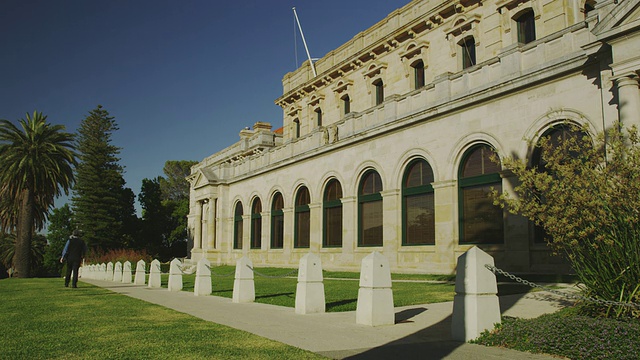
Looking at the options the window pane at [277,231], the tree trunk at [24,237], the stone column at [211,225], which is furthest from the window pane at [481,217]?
the tree trunk at [24,237]

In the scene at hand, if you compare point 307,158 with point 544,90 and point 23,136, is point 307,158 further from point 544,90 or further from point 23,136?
point 23,136

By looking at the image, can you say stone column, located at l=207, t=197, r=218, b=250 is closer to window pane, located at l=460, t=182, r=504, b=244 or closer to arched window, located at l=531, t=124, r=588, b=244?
window pane, located at l=460, t=182, r=504, b=244

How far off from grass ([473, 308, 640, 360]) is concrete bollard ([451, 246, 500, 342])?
17cm

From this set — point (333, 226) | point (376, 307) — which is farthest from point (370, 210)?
point (376, 307)

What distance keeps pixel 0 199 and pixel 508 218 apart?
55864mm

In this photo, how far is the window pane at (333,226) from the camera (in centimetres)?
3040

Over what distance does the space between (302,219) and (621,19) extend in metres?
23.1

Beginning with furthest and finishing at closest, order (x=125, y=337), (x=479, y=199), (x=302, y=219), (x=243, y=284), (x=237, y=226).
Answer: (x=237, y=226)
(x=302, y=219)
(x=479, y=199)
(x=243, y=284)
(x=125, y=337)

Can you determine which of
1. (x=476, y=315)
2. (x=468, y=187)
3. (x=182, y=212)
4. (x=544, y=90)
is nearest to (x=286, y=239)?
(x=468, y=187)

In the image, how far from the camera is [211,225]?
44969 mm

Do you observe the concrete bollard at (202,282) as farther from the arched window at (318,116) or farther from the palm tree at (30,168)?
the palm tree at (30,168)

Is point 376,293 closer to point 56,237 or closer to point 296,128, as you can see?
point 296,128

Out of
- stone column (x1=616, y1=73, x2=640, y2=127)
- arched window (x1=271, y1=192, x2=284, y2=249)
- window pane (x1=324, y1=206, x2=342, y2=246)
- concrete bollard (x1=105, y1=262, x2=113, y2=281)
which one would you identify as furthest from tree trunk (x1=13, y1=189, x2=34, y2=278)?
stone column (x1=616, y1=73, x2=640, y2=127)

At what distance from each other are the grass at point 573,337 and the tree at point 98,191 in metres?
59.3
